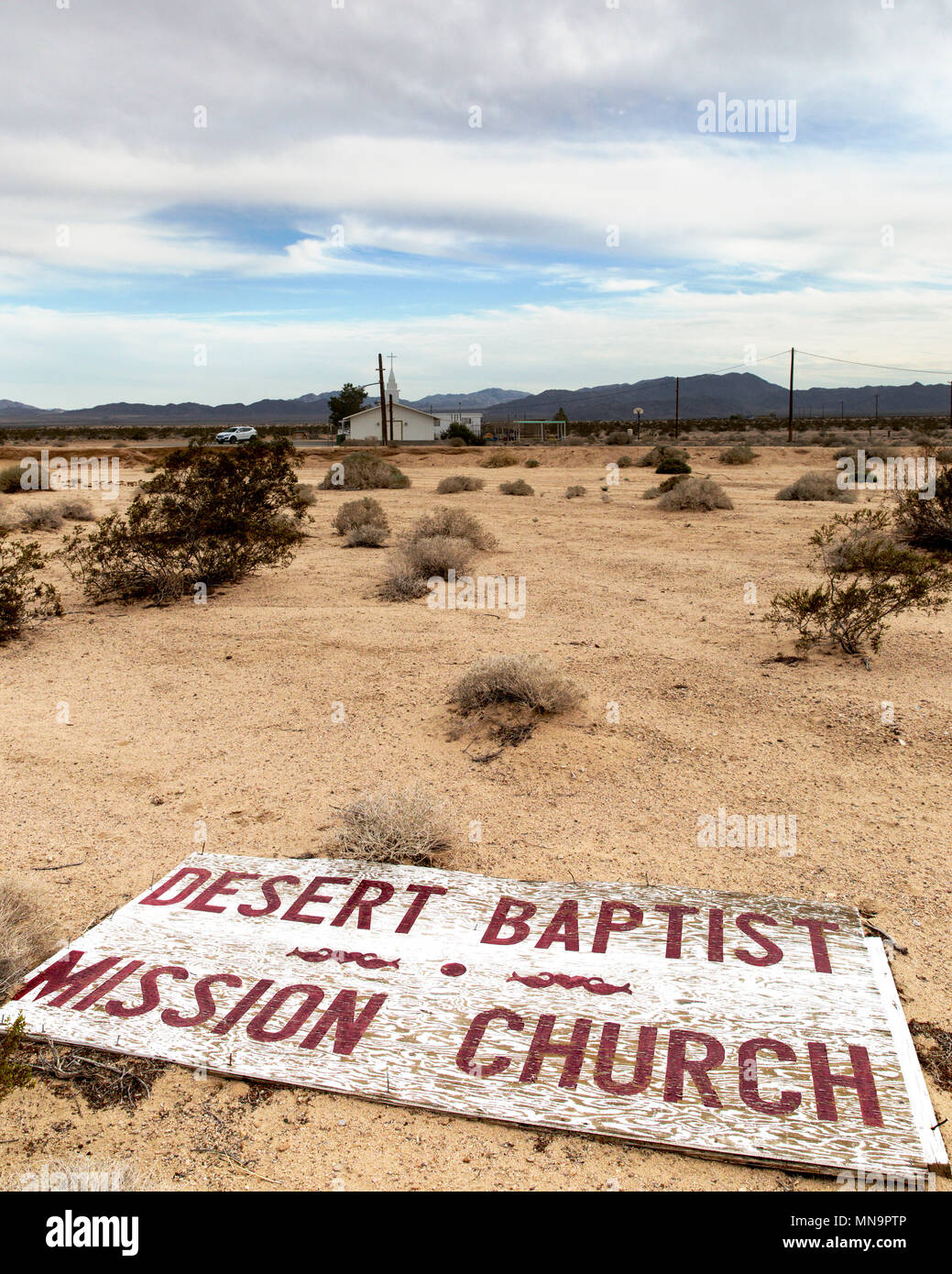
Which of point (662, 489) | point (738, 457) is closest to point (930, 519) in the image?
point (662, 489)

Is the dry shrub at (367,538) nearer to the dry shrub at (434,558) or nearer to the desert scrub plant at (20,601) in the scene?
the dry shrub at (434,558)

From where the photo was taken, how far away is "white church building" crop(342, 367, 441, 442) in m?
61.7

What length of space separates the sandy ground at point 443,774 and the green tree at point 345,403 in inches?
2773

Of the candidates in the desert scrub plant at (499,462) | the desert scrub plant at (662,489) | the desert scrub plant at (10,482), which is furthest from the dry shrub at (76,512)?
the desert scrub plant at (499,462)

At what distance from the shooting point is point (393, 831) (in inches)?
177

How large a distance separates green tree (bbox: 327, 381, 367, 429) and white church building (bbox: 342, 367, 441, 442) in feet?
46.8

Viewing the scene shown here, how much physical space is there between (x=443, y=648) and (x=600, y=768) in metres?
2.76

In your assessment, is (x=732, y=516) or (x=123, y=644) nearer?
(x=123, y=644)

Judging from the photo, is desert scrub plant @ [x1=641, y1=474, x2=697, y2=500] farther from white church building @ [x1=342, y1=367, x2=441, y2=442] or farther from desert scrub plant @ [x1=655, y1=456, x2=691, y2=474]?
white church building @ [x1=342, y1=367, x2=441, y2=442]

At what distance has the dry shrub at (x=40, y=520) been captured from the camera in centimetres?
1564

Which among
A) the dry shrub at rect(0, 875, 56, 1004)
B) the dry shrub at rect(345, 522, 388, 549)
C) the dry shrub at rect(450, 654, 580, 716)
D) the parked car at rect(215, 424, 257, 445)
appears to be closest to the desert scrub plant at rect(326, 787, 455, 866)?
the dry shrub at rect(0, 875, 56, 1004)

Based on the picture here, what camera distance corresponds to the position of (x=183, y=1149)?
2787 millimetres
